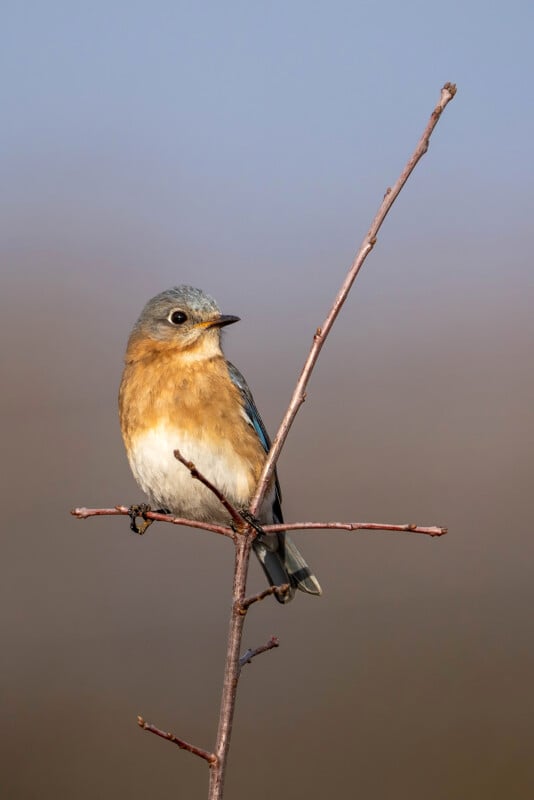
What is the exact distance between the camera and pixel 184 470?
14.4 ft

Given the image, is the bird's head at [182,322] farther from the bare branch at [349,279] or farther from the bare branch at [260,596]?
the bare branch at [260,596]

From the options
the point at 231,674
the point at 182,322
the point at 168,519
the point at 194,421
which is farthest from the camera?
the point at 182,322

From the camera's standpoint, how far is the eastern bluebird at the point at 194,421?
4484 millimetres

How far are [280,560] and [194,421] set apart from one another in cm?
106

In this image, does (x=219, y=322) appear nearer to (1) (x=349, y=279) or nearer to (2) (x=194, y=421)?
(2) (x=194, y=421)

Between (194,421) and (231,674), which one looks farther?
(194,421)

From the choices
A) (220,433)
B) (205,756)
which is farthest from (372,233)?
(220,433)

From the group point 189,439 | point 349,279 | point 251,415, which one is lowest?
point 189,439

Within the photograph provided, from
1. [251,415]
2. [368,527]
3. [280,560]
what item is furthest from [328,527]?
[280,560]

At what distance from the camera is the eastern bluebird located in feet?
14.7

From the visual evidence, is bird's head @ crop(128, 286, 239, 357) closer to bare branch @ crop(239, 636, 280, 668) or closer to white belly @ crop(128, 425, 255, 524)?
white belly @ crop(128, 425, 255, 524)

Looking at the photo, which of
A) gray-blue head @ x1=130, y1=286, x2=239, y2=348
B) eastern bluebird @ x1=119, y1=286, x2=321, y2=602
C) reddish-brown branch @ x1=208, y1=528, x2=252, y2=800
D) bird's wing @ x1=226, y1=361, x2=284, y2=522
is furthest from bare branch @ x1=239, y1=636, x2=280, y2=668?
gray-blue head @ x1=130, y1=286, x2=239, y2=348

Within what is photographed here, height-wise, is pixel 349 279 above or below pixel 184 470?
above

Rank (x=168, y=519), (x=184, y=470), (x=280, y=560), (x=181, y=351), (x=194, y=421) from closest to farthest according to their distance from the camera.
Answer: (x=168, y=519), (x=184, y=470), (x=194, y=421), (x=181, y=351), (x=280, y=560)
